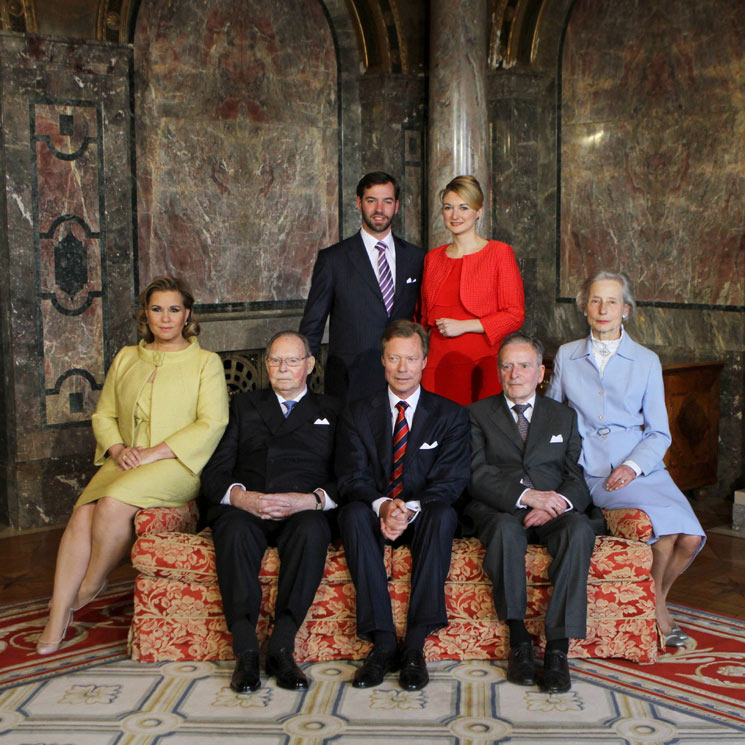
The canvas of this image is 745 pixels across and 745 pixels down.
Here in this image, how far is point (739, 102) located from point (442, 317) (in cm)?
267

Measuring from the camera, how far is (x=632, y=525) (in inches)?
153

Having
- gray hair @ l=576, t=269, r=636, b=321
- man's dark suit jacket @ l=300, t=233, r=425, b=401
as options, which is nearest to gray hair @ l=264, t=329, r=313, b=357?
man's dark suit jacket @ l=300, t=233, r=425, b=401

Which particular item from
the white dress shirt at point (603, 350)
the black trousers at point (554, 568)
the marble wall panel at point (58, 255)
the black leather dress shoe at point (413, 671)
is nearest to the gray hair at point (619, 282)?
the white dress shirt at point (603, 350)

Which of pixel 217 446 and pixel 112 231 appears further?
pixel 112 231

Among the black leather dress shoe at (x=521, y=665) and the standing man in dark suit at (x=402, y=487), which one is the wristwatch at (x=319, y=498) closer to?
the standing man in dark suit at (x=402, y=487)

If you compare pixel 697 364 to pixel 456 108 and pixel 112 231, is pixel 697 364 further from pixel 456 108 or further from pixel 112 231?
pixel 112 231

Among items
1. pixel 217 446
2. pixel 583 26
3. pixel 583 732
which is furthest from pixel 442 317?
pixel 583 26

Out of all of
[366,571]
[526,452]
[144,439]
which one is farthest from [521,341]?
[144,439]

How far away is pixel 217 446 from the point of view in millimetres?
4281

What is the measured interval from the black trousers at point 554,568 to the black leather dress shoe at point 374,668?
404 mm

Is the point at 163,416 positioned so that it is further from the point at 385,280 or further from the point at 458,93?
the point at 458,93

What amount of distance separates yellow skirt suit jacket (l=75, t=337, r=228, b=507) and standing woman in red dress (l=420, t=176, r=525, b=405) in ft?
2.98

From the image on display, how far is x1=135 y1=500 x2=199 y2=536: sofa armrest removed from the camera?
12.9ft

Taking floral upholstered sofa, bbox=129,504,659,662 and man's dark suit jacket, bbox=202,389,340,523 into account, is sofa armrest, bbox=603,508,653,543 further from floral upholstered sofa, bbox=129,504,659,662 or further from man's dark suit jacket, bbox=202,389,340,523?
man's dark suit jacket, bbox=202,389,340,523
